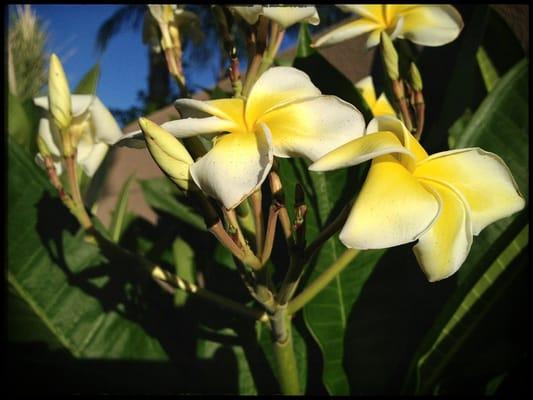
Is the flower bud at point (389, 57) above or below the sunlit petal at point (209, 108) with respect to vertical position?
below

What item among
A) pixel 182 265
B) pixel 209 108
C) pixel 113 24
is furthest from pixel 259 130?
pixel 113 24

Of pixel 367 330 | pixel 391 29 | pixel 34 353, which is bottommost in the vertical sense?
pixel 367 330

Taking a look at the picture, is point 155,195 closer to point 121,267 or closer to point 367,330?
point 121,267

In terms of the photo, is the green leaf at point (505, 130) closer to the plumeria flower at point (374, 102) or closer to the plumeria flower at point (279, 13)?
the plumeria flower at point (374, 102)

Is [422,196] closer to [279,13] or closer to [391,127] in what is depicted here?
[391,127]

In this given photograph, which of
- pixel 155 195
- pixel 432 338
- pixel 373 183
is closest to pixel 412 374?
pixel 432 338

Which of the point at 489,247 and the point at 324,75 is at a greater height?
the point at 324,75

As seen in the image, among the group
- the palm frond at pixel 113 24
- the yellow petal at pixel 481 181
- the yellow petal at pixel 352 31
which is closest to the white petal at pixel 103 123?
the yellow petal at pixel 352 31
